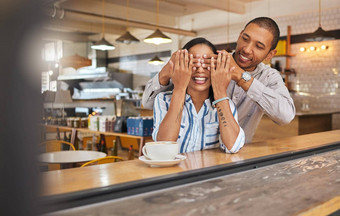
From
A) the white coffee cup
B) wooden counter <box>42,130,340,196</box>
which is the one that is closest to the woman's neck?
wooden counter <box>42,130,340,196</box>

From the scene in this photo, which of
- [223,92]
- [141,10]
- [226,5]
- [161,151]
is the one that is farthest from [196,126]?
[141,10]

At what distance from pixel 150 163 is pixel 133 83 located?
11.0m

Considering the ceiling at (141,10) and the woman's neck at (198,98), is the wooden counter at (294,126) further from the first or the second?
the woman's neck at (198,98)

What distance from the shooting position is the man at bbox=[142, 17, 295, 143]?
169cm

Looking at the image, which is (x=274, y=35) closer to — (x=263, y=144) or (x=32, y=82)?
(x=263, y=144)

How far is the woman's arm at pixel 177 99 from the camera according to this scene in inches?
61.9

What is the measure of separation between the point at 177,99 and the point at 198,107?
0.18 meters

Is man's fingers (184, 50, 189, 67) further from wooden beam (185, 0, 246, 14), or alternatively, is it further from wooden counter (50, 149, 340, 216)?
wooden beam (185, 0, 246, 14)

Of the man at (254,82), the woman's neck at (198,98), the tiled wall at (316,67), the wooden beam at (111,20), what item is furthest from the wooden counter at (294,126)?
the wooden beam at (111,20)

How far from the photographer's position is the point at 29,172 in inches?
14.7

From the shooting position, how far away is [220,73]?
1.60 m

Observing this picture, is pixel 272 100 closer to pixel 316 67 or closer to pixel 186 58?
pixel 186 58

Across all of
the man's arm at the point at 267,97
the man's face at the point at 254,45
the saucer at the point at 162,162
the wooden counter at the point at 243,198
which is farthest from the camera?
the man's face at the point at 254,45

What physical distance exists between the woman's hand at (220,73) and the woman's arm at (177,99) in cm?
12
